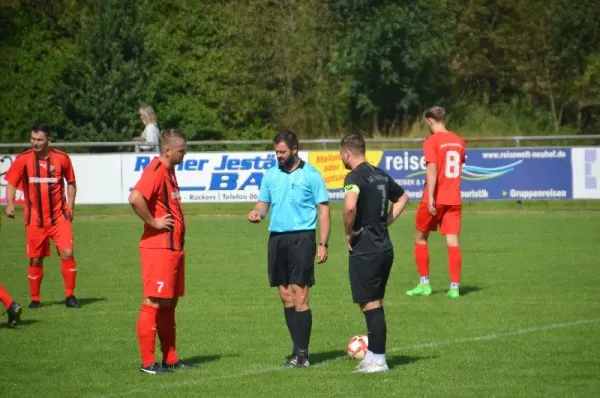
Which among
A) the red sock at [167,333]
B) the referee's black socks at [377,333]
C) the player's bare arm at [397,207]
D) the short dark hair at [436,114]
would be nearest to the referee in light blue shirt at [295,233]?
the player's bare arm at [397,207]

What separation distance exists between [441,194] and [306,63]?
3497 centimetres

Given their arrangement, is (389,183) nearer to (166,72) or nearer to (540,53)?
(166,72)

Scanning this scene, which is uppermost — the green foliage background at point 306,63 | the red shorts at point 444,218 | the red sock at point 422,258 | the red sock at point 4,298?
the green foliage background at point 306,63

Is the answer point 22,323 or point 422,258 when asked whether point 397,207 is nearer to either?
point 422,258

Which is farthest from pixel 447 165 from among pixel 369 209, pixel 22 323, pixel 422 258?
pixel 22 323

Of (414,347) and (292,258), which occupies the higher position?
Result: (292,258)

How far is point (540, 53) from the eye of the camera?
4934cm

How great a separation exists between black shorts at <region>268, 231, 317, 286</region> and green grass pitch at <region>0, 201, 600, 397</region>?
0.73 metres

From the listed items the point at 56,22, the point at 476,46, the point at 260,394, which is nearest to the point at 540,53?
the point at 476,46

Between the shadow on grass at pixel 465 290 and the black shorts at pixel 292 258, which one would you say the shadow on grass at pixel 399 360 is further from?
the shadow on grass at pixel 465 290

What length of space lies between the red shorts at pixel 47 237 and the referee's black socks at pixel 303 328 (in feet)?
15.7

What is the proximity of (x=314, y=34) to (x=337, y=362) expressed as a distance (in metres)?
39.3

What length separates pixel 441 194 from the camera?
14.2m

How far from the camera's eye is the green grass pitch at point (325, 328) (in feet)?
29.9
